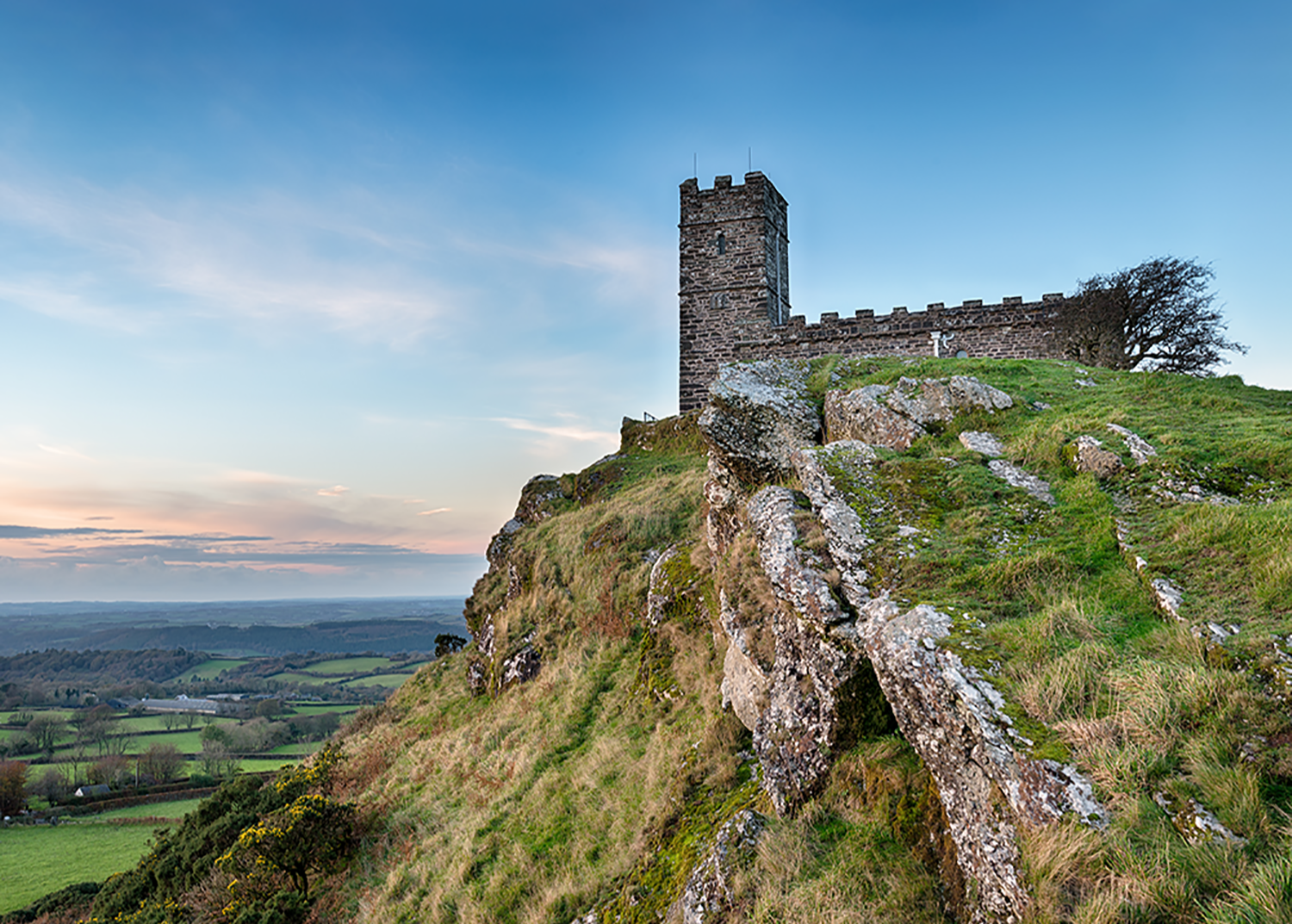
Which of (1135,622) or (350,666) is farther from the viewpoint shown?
(350,666)

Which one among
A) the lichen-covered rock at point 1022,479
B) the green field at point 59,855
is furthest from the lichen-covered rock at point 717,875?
Result: the green field at point 59,855

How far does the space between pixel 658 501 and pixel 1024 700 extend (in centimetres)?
1494

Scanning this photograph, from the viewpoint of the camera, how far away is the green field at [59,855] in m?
30.0

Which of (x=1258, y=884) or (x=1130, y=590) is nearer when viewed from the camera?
(x=1258, y=884)

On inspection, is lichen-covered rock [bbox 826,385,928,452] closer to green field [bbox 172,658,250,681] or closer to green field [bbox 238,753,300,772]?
green field [bbox 238,753,300,772]

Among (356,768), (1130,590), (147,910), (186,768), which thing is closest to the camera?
(1130,590)

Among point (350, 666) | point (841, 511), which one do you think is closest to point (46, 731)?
point (350, 666)

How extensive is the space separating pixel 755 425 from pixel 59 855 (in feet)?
152

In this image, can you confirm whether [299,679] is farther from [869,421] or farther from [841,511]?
[841,511]

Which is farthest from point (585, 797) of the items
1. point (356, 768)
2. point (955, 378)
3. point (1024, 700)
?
point (356, 768)

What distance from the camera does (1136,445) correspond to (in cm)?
896

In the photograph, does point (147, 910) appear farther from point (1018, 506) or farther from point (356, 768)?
point (1018, 506)

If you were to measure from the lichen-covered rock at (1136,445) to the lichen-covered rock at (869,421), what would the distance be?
2813 millimetres

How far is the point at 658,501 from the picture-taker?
65.1 feet
